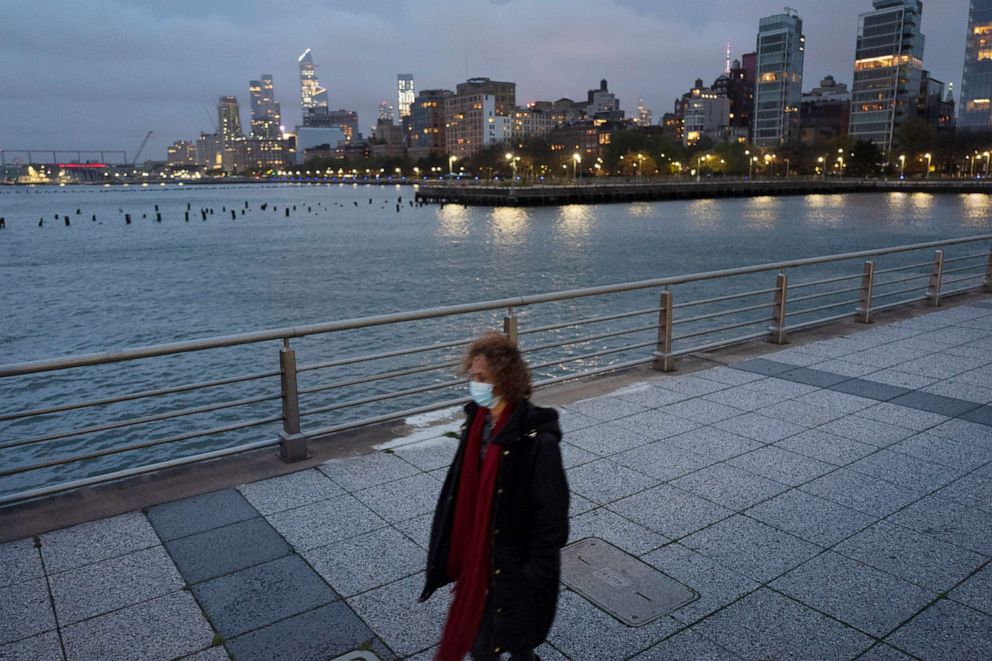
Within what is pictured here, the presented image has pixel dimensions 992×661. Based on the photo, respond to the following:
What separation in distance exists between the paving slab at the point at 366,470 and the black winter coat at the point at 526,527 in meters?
3.26

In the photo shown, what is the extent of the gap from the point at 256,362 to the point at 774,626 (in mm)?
21912

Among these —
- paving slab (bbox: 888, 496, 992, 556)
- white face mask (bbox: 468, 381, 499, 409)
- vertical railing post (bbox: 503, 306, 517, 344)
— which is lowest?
paving slab (bbox: 888, 496, 992, 556)

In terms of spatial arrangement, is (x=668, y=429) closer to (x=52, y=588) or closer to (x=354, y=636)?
(x=354, y=636)

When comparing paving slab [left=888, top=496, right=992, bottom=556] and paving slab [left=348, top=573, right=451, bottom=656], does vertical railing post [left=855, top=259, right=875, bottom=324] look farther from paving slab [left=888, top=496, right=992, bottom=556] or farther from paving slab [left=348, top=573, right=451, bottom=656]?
paving slab [left=348, top=573, right=451, bottom=656]

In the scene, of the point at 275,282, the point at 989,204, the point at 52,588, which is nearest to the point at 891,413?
the point at 52,588

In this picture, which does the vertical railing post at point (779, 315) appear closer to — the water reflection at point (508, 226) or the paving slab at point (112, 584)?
the paving slab at point (112, 584)

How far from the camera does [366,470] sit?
6.66 meters

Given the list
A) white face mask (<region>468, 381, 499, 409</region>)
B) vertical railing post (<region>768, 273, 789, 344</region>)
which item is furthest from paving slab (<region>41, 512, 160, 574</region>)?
vertical railing post (<region>768, 273, 789, 344</region>)

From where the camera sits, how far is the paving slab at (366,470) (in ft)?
21.0

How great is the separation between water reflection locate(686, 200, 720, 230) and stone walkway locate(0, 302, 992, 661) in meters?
74.1

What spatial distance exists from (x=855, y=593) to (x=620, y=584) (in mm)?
1426

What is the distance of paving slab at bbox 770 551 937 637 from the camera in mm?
4395

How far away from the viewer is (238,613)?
4.43 meters

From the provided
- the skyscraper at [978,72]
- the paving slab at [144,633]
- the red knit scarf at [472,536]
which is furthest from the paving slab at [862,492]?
the skyscraper at [978,72]
